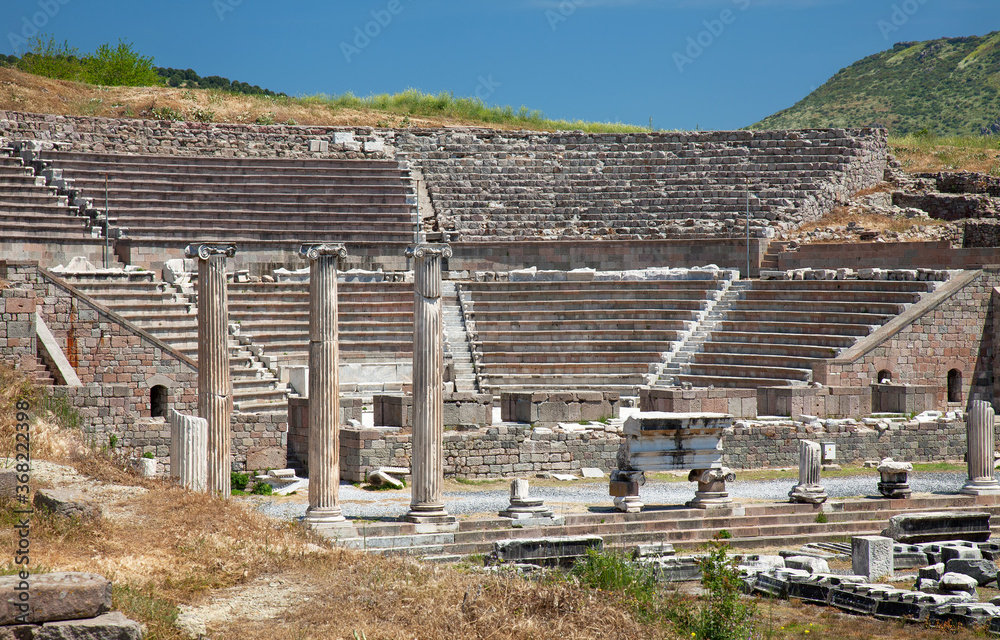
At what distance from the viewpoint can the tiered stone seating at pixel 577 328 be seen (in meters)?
23.6

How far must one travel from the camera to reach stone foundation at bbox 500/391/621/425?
1939 cm

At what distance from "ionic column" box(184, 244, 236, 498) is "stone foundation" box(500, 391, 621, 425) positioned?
7.25 m

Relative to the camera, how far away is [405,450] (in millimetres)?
17234

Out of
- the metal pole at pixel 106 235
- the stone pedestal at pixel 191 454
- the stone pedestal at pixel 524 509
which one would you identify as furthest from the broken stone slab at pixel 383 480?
the metal pole at pixel 106 235

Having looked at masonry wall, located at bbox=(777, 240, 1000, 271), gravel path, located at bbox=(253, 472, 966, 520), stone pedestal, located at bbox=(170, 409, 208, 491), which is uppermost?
masonry wall, located at bbox=(777, 240, 1000, 271)

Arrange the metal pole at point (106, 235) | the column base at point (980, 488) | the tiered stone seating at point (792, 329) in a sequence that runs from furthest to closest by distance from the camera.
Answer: the metal pole at point (106, 235) < the tiered stone seating at point (792, 329) < the column base at point (980, 488)

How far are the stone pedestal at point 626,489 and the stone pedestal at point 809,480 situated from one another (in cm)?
230

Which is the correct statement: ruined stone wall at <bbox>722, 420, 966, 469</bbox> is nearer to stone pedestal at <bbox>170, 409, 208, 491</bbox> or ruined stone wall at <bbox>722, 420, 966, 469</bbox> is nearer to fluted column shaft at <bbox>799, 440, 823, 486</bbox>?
fluted column shaft at <bbox>799, 440, 823, 486</bbox>

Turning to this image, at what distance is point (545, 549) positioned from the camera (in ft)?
38.7

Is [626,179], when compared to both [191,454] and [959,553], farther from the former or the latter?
[191,454]

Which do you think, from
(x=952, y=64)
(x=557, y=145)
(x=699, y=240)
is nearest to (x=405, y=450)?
(x=699, y=240)

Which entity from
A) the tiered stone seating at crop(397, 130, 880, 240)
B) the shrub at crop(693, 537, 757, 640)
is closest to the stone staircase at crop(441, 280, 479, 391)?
the tiered stone seating at crop(397, 130, 880, 240)

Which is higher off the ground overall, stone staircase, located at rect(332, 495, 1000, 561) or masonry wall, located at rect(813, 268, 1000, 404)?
masonry wall, located at rect(813, 268, 1000, 404)

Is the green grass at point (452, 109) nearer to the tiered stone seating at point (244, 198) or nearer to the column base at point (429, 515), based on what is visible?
the tiered stone seating at point (244, 198)
